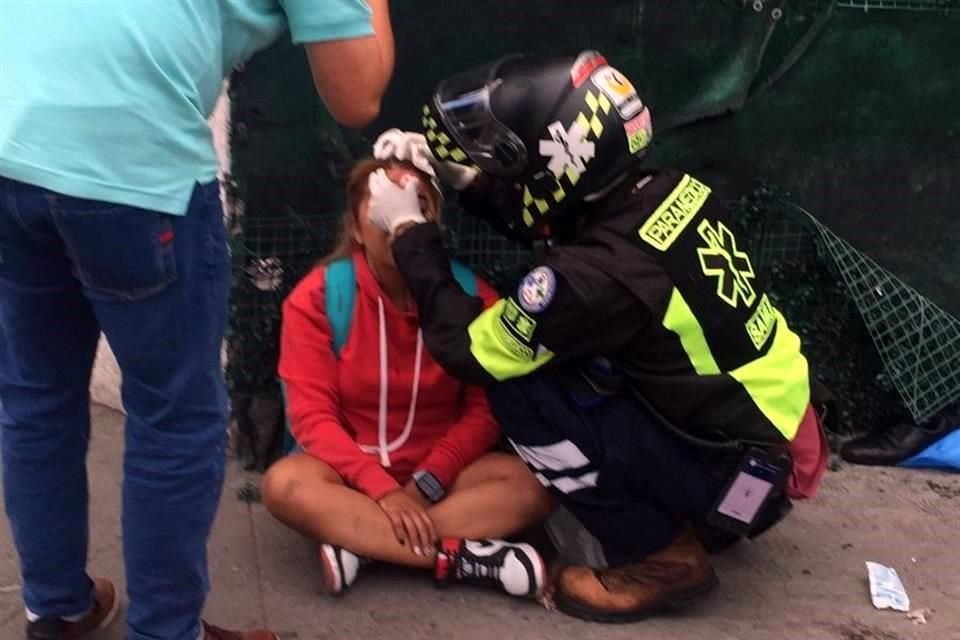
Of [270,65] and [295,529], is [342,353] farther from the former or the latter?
[270,65]

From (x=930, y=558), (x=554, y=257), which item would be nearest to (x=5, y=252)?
(x=554, y=257)

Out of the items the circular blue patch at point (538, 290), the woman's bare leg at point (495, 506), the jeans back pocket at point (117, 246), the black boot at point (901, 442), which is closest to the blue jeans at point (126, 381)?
the jeans back pocket at point (117, 246)

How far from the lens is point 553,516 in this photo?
10.1ft

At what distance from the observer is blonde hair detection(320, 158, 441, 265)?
3.06m

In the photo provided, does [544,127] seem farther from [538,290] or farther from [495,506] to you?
[495,506]

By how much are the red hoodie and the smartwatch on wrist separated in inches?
1.0

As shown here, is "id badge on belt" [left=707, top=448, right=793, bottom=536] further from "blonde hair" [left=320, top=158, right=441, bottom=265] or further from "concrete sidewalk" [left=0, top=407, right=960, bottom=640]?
"blonde hair" [left=320, top=158, right=441, bottom=265]

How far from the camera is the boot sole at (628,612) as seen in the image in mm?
2865

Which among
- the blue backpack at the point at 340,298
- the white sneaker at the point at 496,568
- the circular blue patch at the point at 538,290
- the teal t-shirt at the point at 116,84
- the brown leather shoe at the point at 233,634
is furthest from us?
the blue backpack at the point at 340,298

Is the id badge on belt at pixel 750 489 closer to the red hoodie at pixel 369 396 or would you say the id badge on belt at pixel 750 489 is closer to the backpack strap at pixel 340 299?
the red hoodie at pixel 369 396

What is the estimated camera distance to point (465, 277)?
319cm

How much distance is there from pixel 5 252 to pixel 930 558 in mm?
2381

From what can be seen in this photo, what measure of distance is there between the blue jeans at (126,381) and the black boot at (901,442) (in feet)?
7.09

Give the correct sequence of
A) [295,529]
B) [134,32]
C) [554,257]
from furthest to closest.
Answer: [295,529]
[554,257]
[134,32]
